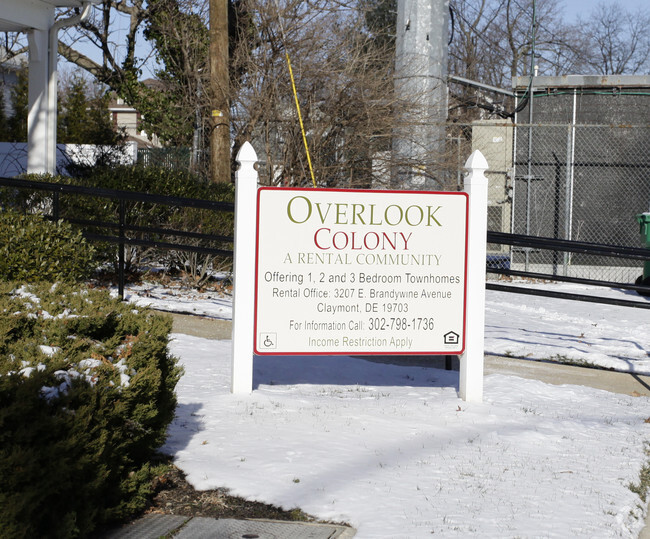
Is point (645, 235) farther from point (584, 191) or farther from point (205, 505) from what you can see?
point (205, 505)

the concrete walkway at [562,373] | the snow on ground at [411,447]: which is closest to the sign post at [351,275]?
the snow on ground at [411,447]

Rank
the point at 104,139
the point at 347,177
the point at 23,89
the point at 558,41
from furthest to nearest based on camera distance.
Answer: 1. the point at 558,41
2. the point at 23,89
3. the point at 104,139
4. the point at 347,177

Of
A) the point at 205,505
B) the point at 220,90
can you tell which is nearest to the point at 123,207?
the point at 205,505

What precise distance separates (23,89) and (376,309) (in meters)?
28.9

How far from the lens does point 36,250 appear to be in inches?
300

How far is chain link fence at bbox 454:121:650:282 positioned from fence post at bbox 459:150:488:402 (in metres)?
10.2

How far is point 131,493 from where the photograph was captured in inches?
151

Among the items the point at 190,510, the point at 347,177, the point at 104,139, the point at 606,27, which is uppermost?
the point at 606,27

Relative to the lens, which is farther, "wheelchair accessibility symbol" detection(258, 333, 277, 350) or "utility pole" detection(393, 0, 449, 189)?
"utility pole" detection(393, 0, 449, 189)

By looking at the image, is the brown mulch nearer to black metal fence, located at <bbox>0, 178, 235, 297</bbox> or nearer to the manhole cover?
the manhole cover

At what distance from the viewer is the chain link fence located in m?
16.2

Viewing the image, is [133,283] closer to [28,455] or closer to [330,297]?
[330,297]

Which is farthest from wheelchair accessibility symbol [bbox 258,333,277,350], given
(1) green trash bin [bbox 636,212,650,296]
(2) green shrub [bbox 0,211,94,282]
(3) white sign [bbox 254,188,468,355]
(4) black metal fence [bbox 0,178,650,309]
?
(1) green trash bin [bbox 636,212,650,296]

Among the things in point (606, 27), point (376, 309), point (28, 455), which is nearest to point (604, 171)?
point (376, 309)
